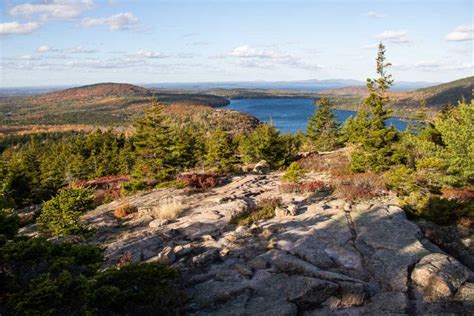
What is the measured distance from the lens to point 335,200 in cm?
1484

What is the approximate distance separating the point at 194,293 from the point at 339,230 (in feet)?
16.6

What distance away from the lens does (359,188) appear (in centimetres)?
1547

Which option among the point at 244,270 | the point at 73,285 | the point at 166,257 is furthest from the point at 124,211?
the point at 73,285

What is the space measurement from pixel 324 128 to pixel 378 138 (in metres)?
28.2

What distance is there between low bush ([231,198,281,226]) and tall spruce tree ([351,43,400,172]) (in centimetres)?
1012

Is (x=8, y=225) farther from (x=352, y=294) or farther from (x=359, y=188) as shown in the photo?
(x=359, y=188)

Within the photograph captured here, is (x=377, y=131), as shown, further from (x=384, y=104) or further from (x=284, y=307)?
(x=284, y=307)

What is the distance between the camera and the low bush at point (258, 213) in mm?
13336

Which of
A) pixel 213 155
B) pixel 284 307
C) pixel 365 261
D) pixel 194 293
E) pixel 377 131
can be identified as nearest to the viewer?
pixel 284 307

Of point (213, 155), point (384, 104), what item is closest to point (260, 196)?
point (384, 104)

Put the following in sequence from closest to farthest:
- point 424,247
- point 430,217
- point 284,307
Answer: point 284,307 → point 424,247 → point 430,217

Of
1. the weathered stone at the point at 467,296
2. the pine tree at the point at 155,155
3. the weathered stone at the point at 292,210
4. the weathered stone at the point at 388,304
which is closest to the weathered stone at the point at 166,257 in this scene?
the weathered stone at the point at 292,210

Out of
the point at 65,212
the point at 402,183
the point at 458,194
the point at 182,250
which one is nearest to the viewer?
the point at 182,250

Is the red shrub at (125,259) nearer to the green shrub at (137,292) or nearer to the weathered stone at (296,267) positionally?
the green shrub at (137,292)
